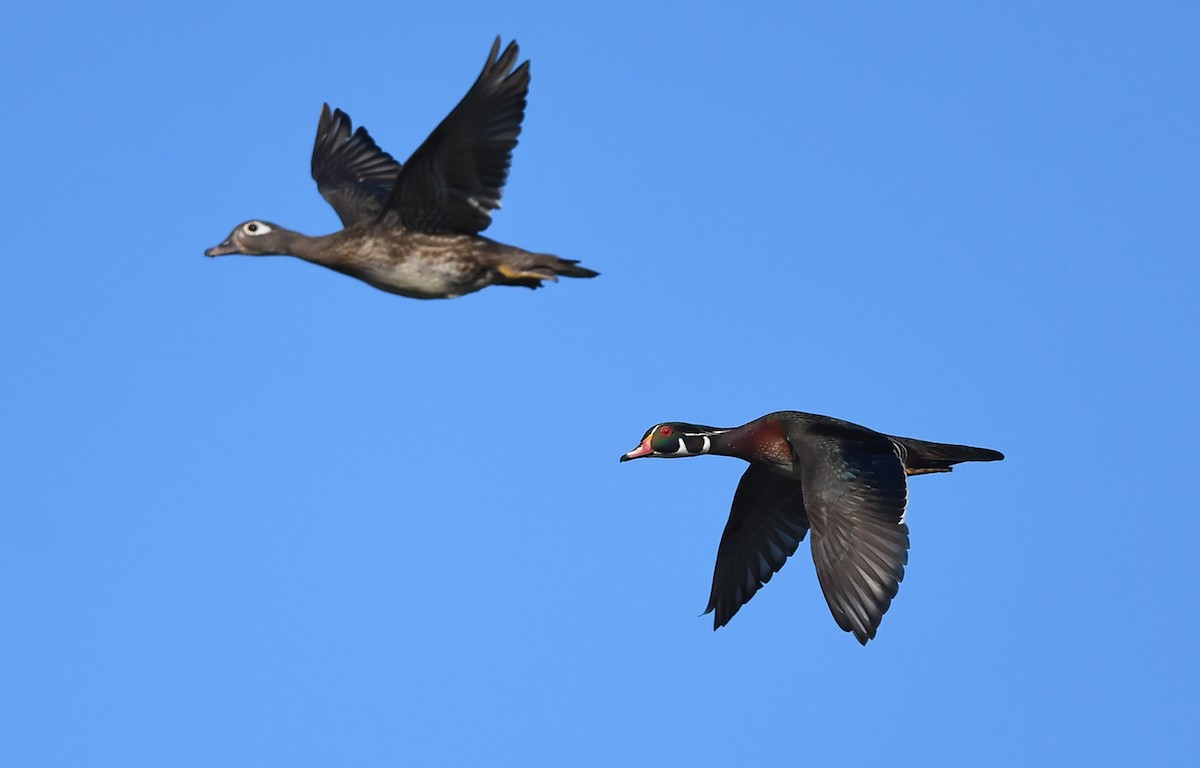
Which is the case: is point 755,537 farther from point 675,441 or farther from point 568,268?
point 568,268

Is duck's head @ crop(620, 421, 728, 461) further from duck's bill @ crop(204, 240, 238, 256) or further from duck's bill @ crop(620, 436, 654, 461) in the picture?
duck's bill @ crop(204, 240, 238, 256)

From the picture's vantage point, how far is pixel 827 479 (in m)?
14.3

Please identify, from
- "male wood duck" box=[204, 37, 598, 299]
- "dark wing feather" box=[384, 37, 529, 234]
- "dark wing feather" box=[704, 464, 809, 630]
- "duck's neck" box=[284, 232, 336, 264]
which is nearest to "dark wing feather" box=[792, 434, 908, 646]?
"dark wing feather" box=[704, 464, 809, 630]

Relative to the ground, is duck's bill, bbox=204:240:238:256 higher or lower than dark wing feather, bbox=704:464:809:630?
higher

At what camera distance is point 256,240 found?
13.7 metres

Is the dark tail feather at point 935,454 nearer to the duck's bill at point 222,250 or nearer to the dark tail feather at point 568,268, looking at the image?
the dark tail feather at point 568,268

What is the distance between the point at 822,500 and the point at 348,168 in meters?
5.48

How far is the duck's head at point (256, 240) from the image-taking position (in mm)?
13578

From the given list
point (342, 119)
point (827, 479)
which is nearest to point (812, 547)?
point (827, 479)

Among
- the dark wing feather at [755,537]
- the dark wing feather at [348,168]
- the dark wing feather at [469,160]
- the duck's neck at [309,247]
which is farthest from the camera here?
the dark wing feather at [755,537]

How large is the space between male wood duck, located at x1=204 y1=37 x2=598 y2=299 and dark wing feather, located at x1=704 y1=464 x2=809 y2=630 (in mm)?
4386

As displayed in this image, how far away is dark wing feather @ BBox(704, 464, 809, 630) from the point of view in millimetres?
16281

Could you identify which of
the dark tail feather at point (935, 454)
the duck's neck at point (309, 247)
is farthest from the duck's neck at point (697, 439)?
the duck's neck at point (309, 247)

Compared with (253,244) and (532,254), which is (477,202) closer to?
(532,254)
